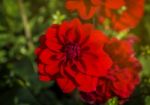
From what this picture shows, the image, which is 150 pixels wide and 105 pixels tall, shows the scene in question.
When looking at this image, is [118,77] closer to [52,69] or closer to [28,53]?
[52,69]

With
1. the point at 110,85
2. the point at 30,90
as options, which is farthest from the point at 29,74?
the point at 110,85

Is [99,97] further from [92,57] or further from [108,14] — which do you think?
[108,14]

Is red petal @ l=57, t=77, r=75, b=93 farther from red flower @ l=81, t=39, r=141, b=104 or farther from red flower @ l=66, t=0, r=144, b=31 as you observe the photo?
red flower @ l=66, t=0, r=144, b=31

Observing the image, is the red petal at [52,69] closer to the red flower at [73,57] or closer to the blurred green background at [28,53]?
the red flower at [73,57]

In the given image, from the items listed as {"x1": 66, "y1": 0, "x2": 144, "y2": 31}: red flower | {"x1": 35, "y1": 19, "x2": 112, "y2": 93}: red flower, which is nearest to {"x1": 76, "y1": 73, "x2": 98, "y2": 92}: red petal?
{"x1": 35, "y1": 19, "x2": 112, "y2": 93}: red flower

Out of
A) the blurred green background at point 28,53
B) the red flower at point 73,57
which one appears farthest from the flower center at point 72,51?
the blurred green background at point 28,53

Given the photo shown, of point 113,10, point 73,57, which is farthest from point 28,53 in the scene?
point 73,57
